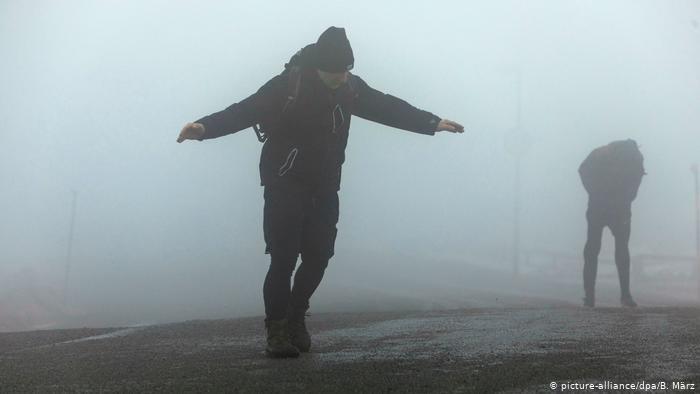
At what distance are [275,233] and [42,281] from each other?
48422 mm

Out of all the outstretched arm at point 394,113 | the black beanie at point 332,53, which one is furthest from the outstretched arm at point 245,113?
the outstretched arm at point 394,113

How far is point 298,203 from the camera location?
365 cm

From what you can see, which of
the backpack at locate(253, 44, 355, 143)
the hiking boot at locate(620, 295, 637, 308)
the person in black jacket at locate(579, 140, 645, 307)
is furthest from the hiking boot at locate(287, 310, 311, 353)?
the person in black jacket at locate(579, 140, 645, 307)

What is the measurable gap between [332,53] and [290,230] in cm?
87

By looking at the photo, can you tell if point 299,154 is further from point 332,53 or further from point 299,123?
point 332,53

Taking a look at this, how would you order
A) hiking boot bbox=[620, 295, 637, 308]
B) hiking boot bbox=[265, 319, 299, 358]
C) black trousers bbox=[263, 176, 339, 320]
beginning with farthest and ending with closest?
1. hiking boot bbox=[620, 295, 637, 308]
2. black trousers bbox=[263, 176, 339, 320]
3. hiking boot bbox=[265, 319, 299, 358]

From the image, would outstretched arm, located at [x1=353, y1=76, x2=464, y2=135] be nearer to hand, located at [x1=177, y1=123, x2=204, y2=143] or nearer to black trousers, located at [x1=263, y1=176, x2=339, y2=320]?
black trousers, located at [x1=263, y1=176, x2=339, y2=320]

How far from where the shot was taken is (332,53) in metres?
3.73

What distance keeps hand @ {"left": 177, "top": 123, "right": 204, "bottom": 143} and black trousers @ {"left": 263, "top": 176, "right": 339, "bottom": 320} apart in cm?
40

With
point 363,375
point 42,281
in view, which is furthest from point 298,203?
A: point 42,281

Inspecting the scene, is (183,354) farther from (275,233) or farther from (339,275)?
(339,275)

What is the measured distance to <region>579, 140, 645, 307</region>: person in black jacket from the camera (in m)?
7.52

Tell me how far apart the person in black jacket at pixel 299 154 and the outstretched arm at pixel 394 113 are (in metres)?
0.11

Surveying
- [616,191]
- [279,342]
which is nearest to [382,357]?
[279,342]
